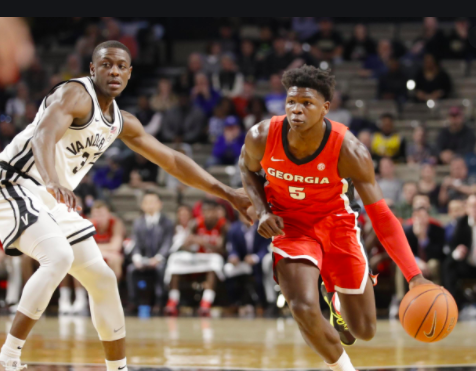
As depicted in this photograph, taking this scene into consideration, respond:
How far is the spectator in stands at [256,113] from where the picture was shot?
12.0 meters

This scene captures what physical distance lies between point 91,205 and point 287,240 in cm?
661

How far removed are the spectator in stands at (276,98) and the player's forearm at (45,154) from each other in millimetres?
8403

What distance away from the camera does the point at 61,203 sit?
12.9 ft

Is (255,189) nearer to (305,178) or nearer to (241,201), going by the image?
(241,201)

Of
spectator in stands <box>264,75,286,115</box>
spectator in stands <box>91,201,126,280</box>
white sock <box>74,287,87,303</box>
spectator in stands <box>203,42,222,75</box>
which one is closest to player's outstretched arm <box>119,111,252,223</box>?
spectator in stands <box>91,201,126,280</box>

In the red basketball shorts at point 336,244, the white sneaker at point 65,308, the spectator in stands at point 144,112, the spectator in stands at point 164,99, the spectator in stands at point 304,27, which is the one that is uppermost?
the spectator in stands at point 304,27

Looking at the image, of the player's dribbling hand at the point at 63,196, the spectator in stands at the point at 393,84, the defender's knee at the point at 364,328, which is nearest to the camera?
the player's dribbling hand at the point at 63,196

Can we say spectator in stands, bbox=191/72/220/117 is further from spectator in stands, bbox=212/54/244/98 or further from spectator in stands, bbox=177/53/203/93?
spectator in stands, bbox=177/53/203/93

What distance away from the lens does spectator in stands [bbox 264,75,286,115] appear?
1217 cm

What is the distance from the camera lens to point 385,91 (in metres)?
12.9

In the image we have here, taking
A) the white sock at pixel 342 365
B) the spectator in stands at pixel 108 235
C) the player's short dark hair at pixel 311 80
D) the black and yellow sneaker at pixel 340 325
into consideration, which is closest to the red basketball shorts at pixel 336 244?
the black and yellow sneaker at pixel 340 325

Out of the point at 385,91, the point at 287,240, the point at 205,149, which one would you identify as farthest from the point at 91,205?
the point at 287,240

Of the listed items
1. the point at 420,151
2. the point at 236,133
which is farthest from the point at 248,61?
the point at 420,151

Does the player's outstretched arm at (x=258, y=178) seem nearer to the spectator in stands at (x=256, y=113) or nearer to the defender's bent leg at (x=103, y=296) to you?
the defender's bent leg at (x=103, y=296)
